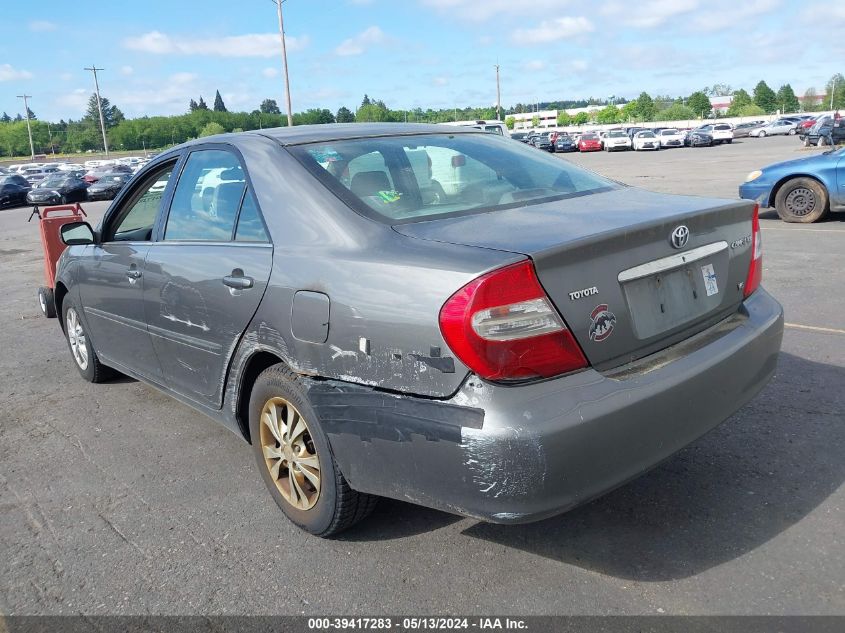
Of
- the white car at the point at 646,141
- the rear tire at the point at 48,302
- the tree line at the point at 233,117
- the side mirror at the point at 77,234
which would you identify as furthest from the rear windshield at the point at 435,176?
the tree line at the point at 233,117

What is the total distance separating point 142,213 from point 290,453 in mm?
2144

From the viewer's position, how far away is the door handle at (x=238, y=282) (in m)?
3.14

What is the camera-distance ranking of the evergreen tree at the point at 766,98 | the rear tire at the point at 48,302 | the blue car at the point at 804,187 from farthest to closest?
the evergreen tree at the point at 766,98 → the blue car at the point at 804,187 → the rear tire at the point at 48,302

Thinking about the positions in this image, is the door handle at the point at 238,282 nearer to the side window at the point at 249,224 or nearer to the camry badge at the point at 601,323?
the side window at the point at 249,224

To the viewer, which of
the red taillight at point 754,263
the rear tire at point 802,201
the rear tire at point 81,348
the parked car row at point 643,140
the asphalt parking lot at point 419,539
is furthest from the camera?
the parked car row at point 643,140

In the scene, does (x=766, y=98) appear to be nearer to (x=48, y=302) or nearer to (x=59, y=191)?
(x=59, y=191)

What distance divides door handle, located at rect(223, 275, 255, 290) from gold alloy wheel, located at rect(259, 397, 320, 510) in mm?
498

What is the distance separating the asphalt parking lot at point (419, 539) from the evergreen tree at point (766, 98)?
→ 489 ft

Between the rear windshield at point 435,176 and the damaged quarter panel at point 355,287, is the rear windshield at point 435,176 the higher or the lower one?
the higher one

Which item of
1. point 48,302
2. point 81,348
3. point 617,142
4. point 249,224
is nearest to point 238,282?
point 249,224

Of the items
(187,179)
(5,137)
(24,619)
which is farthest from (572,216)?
(5,137)

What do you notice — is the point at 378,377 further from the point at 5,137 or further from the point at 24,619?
the point at 5,137

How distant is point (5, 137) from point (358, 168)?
6869 inches

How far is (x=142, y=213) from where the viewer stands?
4.48 meters
